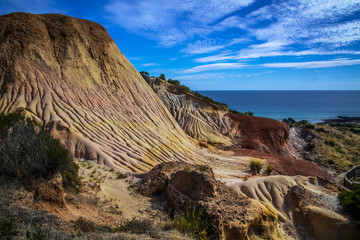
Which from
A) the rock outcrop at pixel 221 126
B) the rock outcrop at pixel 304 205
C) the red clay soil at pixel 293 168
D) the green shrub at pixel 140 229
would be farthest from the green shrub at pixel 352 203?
the rock outcrop at pixel 221 126

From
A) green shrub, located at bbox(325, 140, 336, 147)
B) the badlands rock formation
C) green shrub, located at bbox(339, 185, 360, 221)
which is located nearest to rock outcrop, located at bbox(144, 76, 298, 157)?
green shrub, located at bbox(325, 140, 336, 147)

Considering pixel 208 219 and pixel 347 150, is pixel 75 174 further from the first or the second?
pixel 347 150

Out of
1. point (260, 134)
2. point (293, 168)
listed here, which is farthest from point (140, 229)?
point (260, 134)

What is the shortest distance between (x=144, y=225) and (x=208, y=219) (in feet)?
5.80

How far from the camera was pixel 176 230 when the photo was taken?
475 cm

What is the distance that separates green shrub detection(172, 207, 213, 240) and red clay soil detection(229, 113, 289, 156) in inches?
823

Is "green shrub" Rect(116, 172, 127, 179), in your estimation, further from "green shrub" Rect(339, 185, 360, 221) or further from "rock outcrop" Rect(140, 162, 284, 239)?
"green shrub" Rect(339, 185, 360, 221)

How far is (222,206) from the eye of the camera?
614cm

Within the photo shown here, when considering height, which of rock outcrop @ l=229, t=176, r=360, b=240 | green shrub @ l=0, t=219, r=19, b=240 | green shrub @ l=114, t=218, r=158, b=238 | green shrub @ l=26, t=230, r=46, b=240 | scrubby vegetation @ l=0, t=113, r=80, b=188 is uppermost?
scrubby vegetation @ l=0, t=113, r=80, b=188

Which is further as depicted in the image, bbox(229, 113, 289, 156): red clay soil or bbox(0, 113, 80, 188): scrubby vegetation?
bbox(229, 113, 289, 156): red clay soil

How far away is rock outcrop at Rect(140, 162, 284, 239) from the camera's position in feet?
18.4

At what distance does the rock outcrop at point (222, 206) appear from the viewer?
5.62 m

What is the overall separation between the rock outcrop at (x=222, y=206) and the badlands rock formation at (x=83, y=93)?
210 inches

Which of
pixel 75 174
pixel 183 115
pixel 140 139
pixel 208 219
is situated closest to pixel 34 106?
pixel 140 139
